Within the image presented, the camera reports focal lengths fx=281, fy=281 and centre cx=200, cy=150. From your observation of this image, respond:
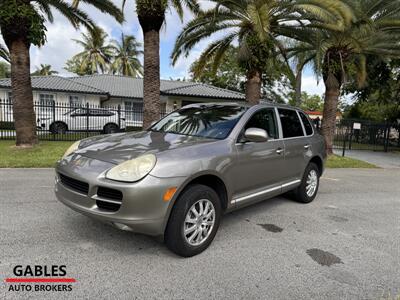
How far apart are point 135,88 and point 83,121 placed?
9930mm

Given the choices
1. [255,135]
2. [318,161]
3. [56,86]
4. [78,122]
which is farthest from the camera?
[56,86]

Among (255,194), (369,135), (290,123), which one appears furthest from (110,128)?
(369,135)

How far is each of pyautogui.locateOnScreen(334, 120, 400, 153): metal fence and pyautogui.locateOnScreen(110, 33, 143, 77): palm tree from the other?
93.6ft

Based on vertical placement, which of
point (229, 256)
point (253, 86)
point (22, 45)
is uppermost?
point (22, 45)

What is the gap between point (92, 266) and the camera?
9.43 ft

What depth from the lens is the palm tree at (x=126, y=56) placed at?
121 feet

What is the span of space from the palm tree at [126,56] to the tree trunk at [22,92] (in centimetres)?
2971

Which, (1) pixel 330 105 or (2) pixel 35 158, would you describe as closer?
(2) pixel 35 158

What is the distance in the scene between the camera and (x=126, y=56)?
37.8 metres

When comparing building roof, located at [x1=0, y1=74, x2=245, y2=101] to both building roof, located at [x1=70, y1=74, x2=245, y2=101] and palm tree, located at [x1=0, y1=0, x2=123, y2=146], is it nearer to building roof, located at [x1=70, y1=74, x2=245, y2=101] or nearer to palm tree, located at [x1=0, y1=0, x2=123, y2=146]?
building roof, located at [x1=70, y1=74, x2=245, y2=101]

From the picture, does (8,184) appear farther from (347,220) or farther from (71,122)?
(71,122)

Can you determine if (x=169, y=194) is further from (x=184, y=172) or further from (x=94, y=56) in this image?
(x=94, y=56)

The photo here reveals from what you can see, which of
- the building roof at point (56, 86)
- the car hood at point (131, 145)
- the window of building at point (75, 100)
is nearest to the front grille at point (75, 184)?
the car hood at point (131, 145)

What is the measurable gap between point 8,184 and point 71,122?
418 inches
